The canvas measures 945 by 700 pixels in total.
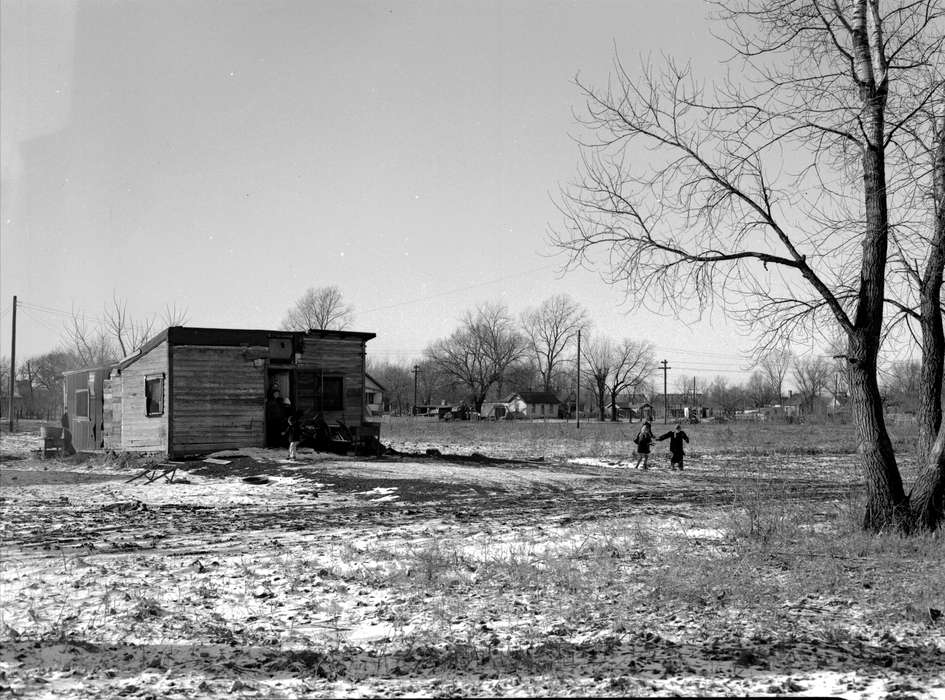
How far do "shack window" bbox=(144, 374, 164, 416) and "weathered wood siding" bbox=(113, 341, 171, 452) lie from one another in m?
0.14

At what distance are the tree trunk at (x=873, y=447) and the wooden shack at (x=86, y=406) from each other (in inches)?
1001

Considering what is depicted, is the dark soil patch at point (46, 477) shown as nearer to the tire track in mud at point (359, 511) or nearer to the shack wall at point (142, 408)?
the shack wall at point (142, 408)

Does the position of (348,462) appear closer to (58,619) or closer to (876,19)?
(58,619)

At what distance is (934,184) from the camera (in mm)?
10758

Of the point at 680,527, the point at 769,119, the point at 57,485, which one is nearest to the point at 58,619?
the point at 680,527

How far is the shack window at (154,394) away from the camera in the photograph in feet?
79.9

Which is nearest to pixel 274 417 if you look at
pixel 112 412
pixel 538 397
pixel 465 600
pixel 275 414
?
pixel 275 414

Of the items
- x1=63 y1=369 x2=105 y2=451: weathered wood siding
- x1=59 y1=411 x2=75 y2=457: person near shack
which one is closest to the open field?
x1=63 y1=369 x2=105 y2=451: weathered wood siding

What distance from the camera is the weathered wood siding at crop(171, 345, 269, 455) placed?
78.1ft

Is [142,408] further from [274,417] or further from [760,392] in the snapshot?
[760,392]

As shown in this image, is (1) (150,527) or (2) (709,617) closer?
(2) (709,617)

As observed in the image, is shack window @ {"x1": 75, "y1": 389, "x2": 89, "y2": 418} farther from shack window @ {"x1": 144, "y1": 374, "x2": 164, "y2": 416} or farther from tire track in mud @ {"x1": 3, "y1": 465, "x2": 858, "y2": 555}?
tire track in mud @ {"x1": 3, "y1": 465, "x2": 858, "y2": 555}

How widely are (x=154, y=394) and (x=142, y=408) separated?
3.01ft

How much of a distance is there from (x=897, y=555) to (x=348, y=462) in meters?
14.7
